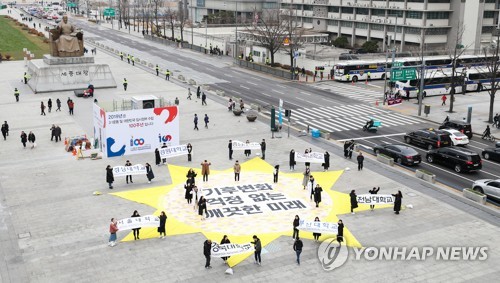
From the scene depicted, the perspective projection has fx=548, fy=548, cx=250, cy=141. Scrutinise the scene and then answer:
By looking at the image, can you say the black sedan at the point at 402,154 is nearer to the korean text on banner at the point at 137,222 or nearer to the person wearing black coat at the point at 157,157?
the person wearing black coat at the point at 157,157

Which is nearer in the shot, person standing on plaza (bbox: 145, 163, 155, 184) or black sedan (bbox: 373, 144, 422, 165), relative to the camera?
person standing on plaza (bbox: 145, 163, 155, 184)

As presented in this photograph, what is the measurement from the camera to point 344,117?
56.3 m

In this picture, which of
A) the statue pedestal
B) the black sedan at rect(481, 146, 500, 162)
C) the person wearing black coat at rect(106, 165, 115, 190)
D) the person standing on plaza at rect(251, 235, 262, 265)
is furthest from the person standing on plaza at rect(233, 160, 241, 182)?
the statue pedestal

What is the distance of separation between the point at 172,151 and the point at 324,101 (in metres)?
30.5

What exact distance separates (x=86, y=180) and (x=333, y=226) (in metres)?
17.1

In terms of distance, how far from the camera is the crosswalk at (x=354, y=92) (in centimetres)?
6712

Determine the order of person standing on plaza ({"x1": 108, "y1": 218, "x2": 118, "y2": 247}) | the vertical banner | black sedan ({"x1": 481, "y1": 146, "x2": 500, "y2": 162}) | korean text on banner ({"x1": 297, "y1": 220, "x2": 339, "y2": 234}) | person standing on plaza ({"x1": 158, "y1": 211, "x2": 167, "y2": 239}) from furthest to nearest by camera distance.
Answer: black sedan ({"x1": 481, "y1": 146, "x2": 500, "y2": 162})
the vertical banner
person standing on plaza ({"x1": 158, "y1": 211, "x2": 167, "y2": 239})
korean text on banner ({"x1": 297, "y1": 220, "x2": 339, "y2": 234})
person standing on plaza ({"x1": 108, "y1": 218, "x2": 118, "y2": 247})

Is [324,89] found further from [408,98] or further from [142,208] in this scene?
[142,208]

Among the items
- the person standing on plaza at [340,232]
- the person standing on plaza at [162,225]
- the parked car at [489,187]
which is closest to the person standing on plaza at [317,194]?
the person standing on plaza at [340,232]

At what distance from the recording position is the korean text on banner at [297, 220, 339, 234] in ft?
85.7

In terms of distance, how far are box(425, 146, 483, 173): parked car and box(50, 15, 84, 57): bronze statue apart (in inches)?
1819

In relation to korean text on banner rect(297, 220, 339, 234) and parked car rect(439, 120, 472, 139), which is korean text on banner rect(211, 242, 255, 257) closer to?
korean text on banner rect(297, 220, 339, 234)

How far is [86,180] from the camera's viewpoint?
35.1 meters

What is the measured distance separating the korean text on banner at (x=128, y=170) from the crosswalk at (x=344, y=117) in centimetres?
2128
